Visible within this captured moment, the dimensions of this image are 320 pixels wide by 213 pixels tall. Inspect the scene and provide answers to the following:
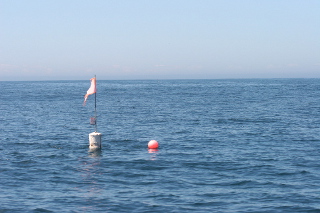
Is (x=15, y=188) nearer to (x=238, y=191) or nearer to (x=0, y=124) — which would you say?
(x=238, y=191)

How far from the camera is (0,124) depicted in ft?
165

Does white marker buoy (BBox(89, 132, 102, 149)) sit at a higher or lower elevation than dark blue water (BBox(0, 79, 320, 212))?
higher

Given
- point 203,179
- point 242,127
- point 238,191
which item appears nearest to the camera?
point 238,191

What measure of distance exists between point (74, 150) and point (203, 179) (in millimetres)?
12559

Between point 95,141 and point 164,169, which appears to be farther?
point 95,141

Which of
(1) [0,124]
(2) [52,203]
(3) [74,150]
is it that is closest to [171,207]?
(2) [52,203]

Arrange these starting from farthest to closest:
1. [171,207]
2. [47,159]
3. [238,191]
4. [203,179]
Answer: [47,159] < [203,179] < [238,191] < [171,207]

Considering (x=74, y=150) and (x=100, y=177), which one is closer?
(x=100, y=177)

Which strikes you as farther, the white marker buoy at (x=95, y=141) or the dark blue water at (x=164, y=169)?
the white marker buoy at (x=95, y=141)

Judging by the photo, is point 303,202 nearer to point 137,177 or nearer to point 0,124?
point 137,177

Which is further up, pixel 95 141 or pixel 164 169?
pixel 95 141

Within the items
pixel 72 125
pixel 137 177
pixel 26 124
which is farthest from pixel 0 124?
pixel 137 177

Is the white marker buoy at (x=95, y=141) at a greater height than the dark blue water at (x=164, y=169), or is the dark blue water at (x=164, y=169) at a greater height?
the white marker buoy at (x=95, y=141)

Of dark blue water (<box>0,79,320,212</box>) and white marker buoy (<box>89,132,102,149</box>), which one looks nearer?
dark blue water (<box>0,79,320,212</box>)
